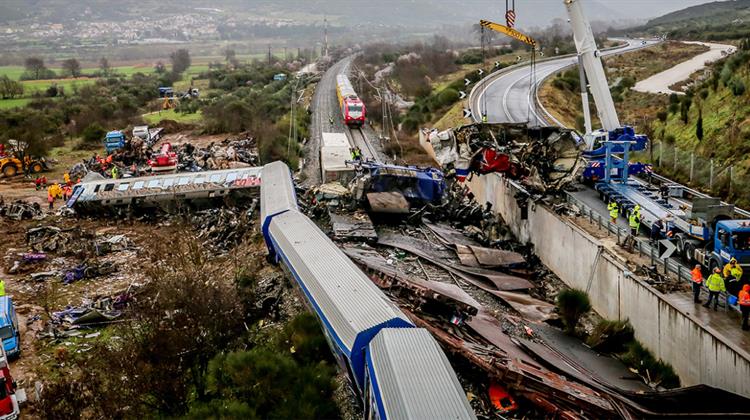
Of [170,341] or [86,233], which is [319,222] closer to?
[86,233]

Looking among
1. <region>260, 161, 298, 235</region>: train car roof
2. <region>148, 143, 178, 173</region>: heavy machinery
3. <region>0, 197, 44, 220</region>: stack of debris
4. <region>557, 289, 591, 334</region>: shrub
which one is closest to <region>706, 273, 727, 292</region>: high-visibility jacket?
<region>557, 289, 591, 334</region>: shrub

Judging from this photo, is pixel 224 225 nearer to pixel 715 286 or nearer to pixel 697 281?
pixel 697 281

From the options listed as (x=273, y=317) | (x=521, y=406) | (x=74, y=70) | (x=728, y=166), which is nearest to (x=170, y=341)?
(x=273, y=317)

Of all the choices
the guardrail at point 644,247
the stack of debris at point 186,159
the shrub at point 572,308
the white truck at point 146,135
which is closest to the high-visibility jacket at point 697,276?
the guardrail at point 644,247

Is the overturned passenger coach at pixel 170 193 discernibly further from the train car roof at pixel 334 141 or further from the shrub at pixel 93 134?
the shrub at pixel 93 134

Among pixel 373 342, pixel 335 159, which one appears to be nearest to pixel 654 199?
pixel 373 342

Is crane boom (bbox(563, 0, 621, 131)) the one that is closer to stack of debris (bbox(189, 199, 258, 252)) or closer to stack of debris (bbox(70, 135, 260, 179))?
stack of debris (bbox(189, 199, 258, 252))
